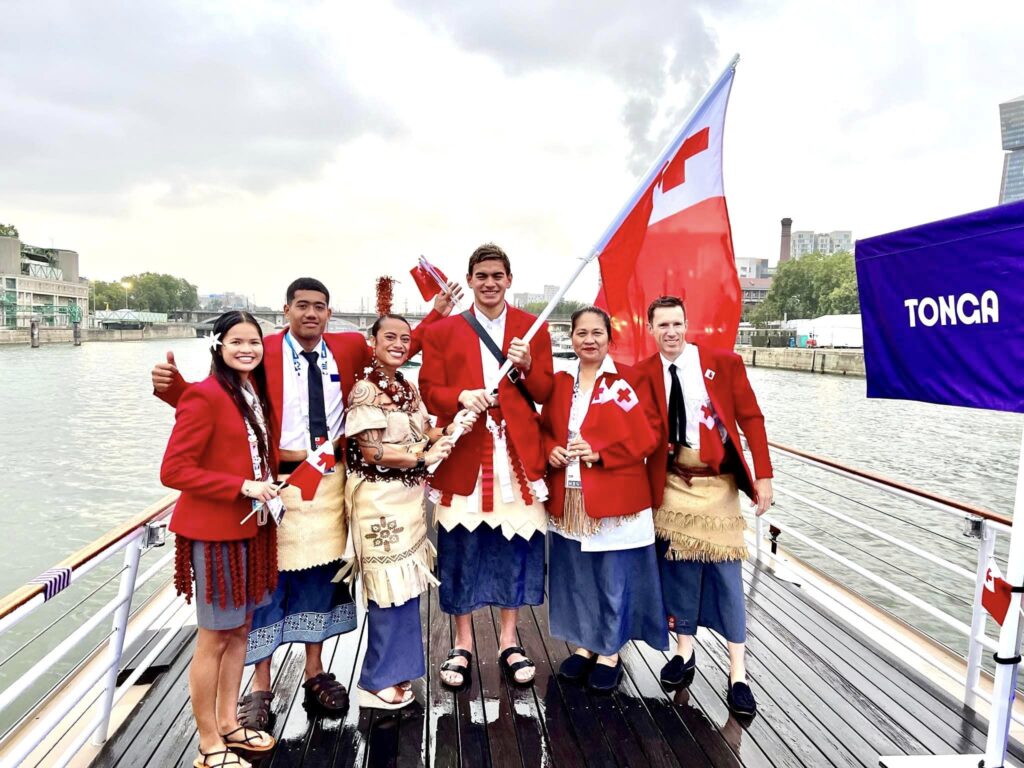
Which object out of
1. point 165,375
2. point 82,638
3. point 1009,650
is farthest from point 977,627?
point 82,638

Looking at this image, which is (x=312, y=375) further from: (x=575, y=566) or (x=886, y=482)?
(x=886, y=482)

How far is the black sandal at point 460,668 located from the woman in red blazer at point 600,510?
0.43 metres

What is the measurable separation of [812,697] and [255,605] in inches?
95.4

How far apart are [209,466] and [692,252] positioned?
2676 millimetres

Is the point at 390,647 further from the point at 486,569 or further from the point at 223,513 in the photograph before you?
the point at 223,513

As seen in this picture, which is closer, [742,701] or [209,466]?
[209,466]

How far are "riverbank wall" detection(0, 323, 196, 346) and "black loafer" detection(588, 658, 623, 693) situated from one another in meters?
66.8

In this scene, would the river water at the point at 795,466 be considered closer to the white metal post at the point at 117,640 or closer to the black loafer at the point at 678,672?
the black loafer at the point at 678,672

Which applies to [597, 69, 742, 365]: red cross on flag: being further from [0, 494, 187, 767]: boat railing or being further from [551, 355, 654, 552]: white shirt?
[0, 494, 187, 767]: boat railing

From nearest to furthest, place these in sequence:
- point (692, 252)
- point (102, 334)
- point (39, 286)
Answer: point (692, 252)
point (102, 334)
point (39, 286)

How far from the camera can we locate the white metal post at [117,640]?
2.32m

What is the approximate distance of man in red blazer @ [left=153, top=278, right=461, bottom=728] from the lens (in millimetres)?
2445

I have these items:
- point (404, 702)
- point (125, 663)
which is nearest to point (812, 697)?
point (404, 702)

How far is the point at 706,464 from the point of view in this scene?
8.79 feet
